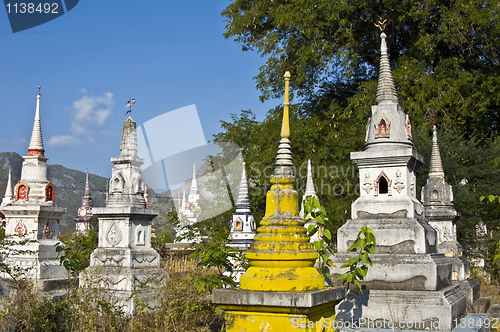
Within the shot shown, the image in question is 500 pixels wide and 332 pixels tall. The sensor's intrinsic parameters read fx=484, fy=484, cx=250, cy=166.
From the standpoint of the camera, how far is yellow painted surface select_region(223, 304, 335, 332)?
4.00m

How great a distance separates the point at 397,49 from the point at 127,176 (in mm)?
16446

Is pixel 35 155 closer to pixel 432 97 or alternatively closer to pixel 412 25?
pixel 432 97

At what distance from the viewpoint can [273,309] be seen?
4043 mm

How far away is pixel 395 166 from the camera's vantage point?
932 centimetres

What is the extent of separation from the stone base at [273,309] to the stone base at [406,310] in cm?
379

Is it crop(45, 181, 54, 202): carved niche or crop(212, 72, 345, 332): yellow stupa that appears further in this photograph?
crop(45, 181, 54, 202): carved niche

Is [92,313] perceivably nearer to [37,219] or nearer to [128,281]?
[128,281]

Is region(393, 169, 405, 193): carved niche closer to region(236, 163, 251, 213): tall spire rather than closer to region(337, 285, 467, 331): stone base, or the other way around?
region(337, 285, 467, 331): stone base

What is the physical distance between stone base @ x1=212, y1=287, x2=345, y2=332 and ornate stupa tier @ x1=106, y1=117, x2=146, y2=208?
701 cm

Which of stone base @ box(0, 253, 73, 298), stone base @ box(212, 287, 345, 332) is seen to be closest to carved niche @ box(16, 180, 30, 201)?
stone base @ box(0, 253, 73, 298)

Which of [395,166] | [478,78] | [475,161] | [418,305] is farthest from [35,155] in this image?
[478,78]

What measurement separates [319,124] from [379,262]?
13331 millimetres

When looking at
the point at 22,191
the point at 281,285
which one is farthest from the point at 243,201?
the point at 281,285

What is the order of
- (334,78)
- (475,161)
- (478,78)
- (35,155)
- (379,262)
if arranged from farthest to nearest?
(334,78), (478,78), (475,161), (35,155), (379,262)
